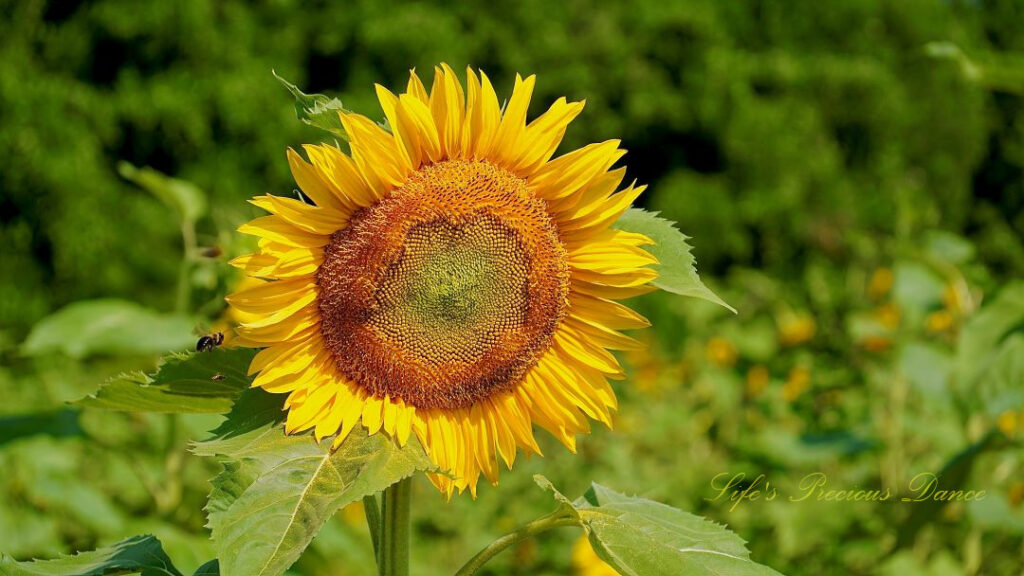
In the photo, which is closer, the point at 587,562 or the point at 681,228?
the point at 587,562

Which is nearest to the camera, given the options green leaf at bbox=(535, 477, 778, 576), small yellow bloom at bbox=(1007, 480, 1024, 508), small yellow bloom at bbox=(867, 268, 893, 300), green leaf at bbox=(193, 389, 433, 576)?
green leaf at bbox=(193, 389, 433, 576)

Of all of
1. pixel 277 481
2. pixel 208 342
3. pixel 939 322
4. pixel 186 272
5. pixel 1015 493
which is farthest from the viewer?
pixel 939 322

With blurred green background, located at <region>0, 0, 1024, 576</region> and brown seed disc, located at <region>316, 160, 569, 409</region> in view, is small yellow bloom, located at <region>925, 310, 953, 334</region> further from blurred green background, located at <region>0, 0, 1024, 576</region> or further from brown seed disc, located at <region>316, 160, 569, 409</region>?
brown seed disc, located at <region>316, 160, 569, 409</region>

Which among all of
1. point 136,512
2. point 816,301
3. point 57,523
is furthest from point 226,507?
point 816,301

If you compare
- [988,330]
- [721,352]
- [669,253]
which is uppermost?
[669,253]

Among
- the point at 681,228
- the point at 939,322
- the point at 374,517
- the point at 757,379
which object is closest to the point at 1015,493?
the point at 939,322

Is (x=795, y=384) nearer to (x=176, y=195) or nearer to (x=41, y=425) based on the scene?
(x=176, y=195)

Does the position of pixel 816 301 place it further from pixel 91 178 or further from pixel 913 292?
pixel 91 178

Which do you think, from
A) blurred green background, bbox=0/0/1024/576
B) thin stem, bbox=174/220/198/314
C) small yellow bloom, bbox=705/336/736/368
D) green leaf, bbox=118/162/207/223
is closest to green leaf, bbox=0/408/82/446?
blurred green background, bbox=0/0/1024/576
